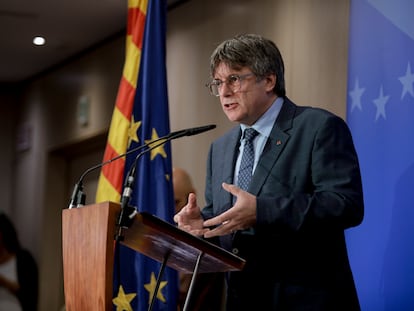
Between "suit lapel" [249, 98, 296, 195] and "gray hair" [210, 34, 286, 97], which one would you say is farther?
"gray hair" [210, 34, 286, 97]

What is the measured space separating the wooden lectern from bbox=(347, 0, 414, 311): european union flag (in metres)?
1.30

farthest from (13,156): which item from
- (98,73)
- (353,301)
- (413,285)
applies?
(353,301)

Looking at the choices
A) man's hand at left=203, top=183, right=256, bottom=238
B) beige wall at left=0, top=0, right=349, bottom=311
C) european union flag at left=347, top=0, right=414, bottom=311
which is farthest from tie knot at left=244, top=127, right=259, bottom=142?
beige wall at left=0, top=0, right=349, bottom=311

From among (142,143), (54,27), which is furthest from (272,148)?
(54,27)

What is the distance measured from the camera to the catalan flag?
4281mm

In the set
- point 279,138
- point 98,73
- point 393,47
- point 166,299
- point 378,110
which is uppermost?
point 98,73

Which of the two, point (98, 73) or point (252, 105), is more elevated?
point (98, 73)

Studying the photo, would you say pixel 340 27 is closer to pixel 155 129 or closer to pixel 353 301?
pixel 155 129

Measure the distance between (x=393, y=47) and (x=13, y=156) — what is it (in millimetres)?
5791

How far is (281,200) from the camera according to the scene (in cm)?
251

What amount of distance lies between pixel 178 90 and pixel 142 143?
4.90ft

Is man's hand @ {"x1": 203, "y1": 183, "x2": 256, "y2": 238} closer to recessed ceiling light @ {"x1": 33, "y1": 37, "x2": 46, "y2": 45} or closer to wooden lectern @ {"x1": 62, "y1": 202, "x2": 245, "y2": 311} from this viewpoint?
wooden lectern @ {"x1": 62, "y1": 202, "x2": 245, "y2": 311}

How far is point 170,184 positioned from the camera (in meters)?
4.48

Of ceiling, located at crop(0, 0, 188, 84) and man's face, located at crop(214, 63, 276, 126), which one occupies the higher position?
ceiling, located at crop(0, 0, 188, 84)
